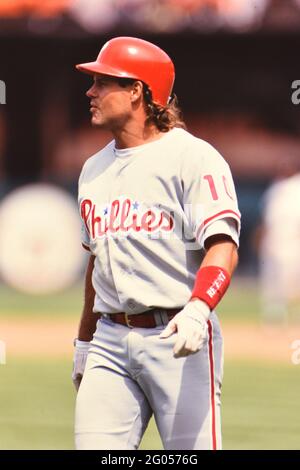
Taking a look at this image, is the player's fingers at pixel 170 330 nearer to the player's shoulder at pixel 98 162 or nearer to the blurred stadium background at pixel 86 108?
the player's shoulder at pixel 98 162

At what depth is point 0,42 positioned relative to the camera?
25844mm

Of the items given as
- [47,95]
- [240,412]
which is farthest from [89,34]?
[240,412]

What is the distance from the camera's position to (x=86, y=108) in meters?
26.7

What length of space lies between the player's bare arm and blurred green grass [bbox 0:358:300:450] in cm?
311

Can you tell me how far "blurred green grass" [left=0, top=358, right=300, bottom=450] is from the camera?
8.16 m

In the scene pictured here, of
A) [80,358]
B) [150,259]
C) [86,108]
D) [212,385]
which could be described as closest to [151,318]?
[150,259]

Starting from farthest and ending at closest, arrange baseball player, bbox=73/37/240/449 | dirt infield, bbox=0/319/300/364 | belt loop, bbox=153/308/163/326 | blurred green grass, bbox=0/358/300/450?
1. dirt infield, bbox=0/319/300/364
2. blurred green grass, bbox=0/358/300/450
3. belt loop, bbox=153/308/163/326
4. baseball player, bbox=73/37/240/449

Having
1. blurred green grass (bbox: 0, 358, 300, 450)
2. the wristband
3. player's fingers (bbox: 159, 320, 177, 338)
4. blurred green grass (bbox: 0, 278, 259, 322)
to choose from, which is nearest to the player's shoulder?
the wristband

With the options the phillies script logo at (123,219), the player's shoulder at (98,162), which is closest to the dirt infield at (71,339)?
the player's shoulder at (98,162)

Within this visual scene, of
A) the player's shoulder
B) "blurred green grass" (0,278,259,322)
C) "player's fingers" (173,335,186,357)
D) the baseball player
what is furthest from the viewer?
"blurred green grass" (0,278,259,322)

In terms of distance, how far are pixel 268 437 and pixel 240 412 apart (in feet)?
4.21

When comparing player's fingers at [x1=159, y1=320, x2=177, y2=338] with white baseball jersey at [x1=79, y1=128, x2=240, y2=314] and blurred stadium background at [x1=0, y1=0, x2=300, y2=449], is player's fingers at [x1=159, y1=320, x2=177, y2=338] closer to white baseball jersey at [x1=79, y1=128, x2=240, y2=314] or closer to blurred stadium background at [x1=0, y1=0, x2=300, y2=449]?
white baseball jersey at [x1=79, y1=128, x2=240, y2=314]

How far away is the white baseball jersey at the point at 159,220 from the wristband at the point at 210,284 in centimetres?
15

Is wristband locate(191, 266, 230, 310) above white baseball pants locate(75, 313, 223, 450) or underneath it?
above
